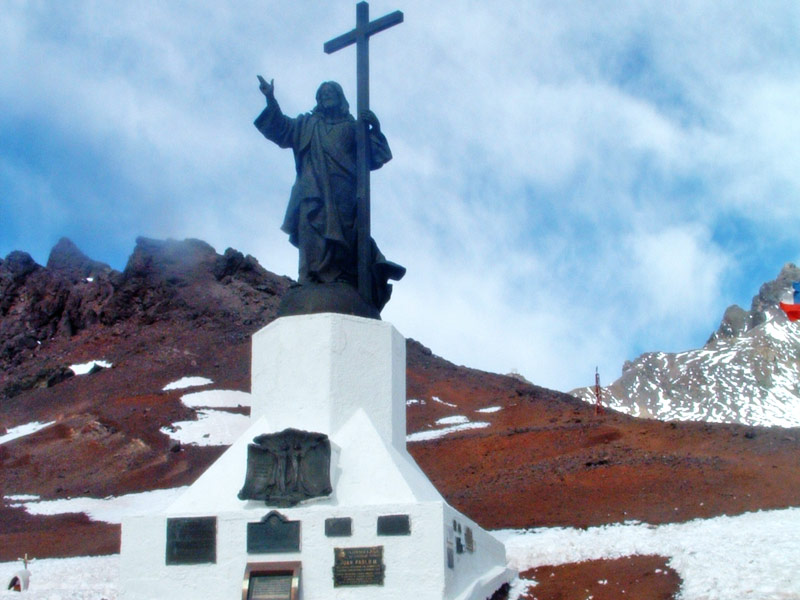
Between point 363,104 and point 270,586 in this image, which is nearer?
point 270,586

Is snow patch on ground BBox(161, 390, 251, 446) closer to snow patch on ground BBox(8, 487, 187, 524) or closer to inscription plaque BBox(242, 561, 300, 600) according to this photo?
snow patch on ground BBox(8, 487, 187, 524)

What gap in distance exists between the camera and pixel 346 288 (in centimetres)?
1140

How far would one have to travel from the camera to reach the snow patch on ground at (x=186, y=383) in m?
47.9

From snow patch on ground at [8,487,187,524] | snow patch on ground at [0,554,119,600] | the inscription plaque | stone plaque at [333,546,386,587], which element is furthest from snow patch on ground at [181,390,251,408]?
stone plaque at [333,546,386,587]

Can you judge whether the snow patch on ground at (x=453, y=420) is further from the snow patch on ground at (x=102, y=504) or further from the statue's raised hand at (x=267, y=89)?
the statue's raised hand at (x=267, y=89)

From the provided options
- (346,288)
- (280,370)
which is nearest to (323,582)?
(280,370)

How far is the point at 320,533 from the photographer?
9.15 m

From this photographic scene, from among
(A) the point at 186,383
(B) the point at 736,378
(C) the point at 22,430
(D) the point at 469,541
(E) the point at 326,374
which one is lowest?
(D) the point at 469,541

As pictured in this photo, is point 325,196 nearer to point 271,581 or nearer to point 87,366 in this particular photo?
point 271,581

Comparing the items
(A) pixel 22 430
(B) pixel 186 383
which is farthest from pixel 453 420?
(A) pixel 22 430

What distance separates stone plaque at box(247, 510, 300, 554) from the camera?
9.15 metres

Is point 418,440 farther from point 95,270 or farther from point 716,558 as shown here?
point 95,270

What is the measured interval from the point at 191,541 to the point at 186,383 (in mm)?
40341

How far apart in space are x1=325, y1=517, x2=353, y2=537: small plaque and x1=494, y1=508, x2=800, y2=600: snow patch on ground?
458cm
